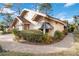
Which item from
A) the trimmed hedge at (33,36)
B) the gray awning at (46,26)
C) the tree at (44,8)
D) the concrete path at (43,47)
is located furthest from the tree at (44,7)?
the concrete path at (43,47)

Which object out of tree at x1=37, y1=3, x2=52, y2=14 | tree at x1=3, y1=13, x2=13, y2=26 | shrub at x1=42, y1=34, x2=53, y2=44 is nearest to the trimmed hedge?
shrub at x1=42, y1=34, x2=53, y2=44

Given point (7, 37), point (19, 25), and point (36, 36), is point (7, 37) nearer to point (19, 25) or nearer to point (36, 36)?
point (19, 25)

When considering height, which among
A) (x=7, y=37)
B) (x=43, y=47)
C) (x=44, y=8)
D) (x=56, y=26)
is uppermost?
(x=44, y=8)

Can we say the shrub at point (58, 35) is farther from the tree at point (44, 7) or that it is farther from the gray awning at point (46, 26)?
the tree at point (44, 7)

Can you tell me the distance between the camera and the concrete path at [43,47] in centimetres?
241

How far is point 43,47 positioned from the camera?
2.42 m

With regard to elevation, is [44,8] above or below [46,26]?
above

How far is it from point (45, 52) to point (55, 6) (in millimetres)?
530

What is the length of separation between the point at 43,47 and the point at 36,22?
0.97 ft

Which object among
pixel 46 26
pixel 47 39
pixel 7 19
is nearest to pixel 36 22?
pixel 46 26

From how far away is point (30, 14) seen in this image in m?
2.44

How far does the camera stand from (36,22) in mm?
2445

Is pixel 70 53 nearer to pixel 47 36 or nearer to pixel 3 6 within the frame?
pixel 47 36

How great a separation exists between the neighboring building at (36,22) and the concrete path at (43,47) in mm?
137
